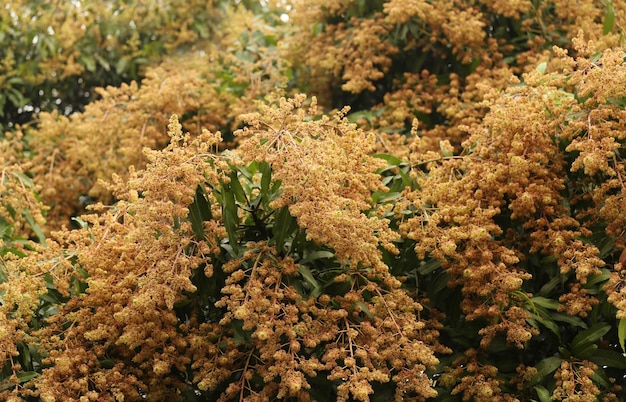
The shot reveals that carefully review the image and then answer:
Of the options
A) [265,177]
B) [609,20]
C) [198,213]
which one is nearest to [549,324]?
[265,177]

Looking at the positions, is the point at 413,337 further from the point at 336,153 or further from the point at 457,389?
the point at 336,153

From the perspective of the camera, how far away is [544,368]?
307cm

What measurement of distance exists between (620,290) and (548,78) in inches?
42.9

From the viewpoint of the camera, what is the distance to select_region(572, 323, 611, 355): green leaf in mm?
3035

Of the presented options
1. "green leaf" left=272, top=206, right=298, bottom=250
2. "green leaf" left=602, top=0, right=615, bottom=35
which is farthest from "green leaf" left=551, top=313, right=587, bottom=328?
"green leaf" left=602, top=0, right=615, bottom=35

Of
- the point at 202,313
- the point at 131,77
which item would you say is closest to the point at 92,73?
the point at 131,77

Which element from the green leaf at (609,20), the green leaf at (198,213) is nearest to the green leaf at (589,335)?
the green leaf at (198,213)

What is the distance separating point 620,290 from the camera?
2.94 m

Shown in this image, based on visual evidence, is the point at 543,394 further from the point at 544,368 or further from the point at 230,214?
the point at 230,214

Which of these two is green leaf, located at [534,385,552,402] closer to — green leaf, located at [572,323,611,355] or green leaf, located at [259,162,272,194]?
green leaf, located at [572,323,611,355]

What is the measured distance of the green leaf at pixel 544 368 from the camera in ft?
10.0

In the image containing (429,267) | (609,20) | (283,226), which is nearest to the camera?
(283,226)

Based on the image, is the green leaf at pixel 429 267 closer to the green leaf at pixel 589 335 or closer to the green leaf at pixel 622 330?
the green leaf at pixel 589 335

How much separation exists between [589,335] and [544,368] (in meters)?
0.20
